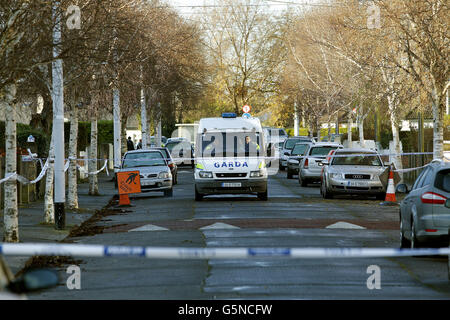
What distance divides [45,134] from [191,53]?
920 inches

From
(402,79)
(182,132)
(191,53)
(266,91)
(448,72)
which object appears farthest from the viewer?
(182,132)

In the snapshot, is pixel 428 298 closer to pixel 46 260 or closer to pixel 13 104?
pixel 46 260

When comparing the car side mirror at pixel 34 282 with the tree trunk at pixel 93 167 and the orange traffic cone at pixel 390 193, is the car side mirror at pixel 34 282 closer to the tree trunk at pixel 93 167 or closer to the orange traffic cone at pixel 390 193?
the orange traffic cone at pixel 390 193

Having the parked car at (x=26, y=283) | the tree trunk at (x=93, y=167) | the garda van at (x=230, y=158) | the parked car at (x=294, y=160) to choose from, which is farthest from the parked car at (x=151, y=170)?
the parked car at (x=26, y=283)

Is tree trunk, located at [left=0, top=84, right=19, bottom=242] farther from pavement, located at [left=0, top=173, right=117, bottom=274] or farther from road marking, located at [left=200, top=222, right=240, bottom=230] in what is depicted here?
road marking, located at [left=200, top=222, right=240, bottom=230]

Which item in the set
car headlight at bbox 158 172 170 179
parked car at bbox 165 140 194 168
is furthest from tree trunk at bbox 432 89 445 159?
parked car at bbox 165 140 194 168

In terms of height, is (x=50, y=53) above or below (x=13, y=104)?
above

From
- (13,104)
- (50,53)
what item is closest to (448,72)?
(50,53)

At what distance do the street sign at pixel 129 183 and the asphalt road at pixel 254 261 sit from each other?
52 cm

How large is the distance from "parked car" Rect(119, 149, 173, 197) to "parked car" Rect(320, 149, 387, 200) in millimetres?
5343

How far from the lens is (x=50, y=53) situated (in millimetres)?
18906

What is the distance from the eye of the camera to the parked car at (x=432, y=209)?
12969 millimetres

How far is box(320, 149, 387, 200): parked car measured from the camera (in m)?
26.9

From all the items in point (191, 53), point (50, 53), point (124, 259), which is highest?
point (191, 53)
